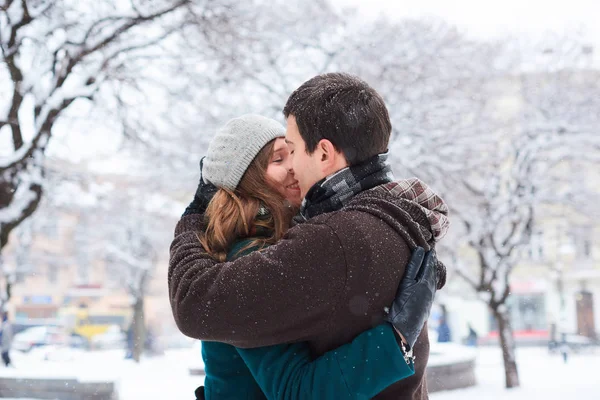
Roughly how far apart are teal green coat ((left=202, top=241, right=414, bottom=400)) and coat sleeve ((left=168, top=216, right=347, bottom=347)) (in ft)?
0.17

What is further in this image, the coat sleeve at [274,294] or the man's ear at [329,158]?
the man's ear at [329,158]

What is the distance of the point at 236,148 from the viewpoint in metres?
1.42

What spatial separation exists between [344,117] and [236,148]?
1.26 feet

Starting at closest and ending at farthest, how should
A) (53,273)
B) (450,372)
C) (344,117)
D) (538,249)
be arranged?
(344,117)
(450,372)
(538,249)
(53,273)

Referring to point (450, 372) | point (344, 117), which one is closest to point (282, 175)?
point (344, 117)

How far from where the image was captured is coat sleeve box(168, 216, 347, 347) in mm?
1006

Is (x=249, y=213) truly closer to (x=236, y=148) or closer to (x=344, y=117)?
(x=236, y=148)

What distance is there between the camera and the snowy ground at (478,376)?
874cm

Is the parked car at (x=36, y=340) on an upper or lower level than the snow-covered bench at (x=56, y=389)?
lower

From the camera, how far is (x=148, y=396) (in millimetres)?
8688

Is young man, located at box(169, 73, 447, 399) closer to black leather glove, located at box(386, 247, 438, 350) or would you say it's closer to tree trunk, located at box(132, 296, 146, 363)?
black leather glove, located at box(386, 247, 438, 350)

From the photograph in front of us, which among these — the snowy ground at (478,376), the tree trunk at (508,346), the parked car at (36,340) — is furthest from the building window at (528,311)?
the parked car at (36,340)

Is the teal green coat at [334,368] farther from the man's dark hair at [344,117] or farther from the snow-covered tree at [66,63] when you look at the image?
the snow-covered tree at [66,63]

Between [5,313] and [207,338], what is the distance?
12.6 metres
